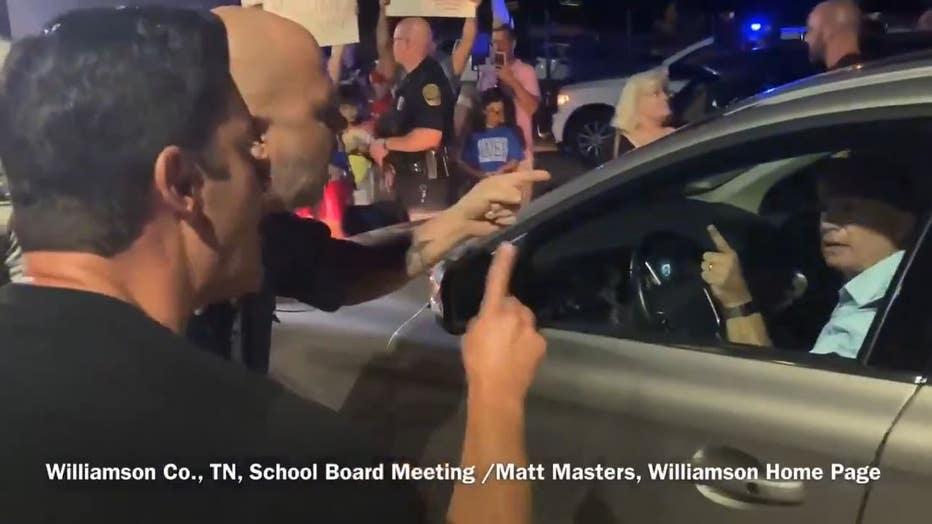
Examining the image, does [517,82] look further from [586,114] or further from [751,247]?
[586,114]

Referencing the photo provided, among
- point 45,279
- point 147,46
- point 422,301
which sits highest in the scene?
point 147,46

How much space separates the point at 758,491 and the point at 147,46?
1.10m

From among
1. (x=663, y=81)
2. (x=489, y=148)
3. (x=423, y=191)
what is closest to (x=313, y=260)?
(x=663, y=81)

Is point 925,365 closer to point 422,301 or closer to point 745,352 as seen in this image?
point 745,352

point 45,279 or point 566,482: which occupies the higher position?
point 45,279

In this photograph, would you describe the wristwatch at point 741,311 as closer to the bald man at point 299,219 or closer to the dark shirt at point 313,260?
the bald man at point 299,219

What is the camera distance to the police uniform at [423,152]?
→ 464cm

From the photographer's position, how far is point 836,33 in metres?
3.97

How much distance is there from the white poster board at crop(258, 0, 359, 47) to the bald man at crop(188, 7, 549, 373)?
908 mm

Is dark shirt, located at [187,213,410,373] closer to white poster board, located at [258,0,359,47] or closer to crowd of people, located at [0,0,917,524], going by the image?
crowd of people, located at [0,0,917,524]

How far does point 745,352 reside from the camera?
5.87 ft

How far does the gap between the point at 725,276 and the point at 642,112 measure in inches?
74.0

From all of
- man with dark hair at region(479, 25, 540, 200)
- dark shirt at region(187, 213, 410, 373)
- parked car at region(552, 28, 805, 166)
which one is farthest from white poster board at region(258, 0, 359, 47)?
parked car at region(552, 28, 805, 166)

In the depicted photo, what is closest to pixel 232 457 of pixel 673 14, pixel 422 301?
pixel 422 301
